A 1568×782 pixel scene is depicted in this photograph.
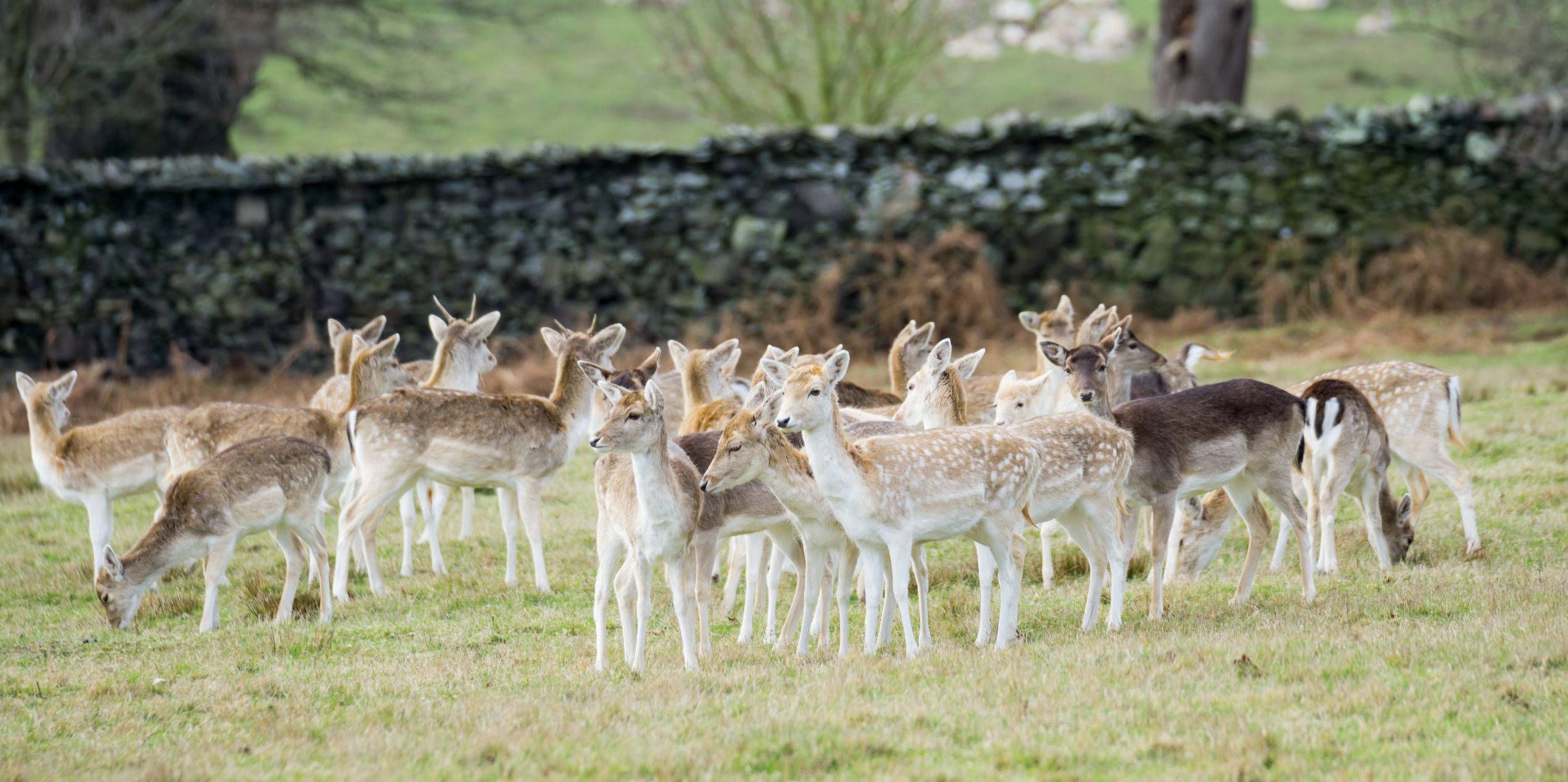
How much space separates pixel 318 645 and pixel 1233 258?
46.1ft

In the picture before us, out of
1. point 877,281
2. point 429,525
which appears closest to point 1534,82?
point 877,281

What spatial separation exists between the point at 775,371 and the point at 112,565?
3830mm

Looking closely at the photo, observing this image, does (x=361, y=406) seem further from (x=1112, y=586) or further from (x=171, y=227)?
(x=171, y=227)

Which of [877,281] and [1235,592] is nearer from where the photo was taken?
[1235,592]

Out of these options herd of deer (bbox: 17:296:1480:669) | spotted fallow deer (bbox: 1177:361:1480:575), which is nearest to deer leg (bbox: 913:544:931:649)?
herd of deer (bbox: 17:296:1480:669)

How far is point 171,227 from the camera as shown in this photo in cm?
1853

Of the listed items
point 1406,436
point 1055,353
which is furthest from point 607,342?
point 1406,436

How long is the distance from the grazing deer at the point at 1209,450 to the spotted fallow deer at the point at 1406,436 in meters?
0.68

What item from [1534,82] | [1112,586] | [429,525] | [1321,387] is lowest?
[429,525]

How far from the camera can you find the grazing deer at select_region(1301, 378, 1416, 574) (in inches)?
322

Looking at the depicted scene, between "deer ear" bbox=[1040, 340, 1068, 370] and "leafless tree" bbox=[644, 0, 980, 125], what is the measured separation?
519 inches

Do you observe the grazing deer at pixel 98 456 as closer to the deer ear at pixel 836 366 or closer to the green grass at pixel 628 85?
the deer ear at pixel 836 366

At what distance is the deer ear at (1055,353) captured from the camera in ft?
28.1

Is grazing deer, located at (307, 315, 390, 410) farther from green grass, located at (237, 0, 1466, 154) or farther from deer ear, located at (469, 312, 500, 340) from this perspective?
green grass, located at (237, 0, 1466, 154)
